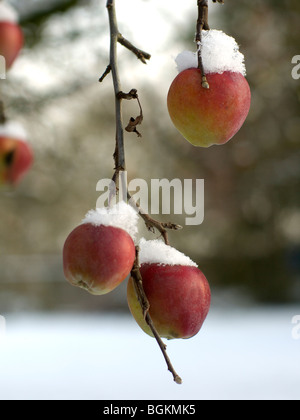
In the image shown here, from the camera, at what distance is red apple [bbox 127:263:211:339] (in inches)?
18.3

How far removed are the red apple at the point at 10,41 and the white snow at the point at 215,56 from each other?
46 centimetres

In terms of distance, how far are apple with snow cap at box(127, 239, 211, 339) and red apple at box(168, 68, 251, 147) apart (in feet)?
0.34

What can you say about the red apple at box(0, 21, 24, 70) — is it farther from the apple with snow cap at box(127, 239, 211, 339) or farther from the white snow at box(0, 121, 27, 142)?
the apple with snow cap at box(127, 239, 211, 339)

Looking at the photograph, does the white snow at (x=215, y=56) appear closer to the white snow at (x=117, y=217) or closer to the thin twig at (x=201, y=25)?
the thin twig at (x=201, y=25)

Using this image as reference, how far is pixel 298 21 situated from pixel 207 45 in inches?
95.1

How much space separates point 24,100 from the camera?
77.9 inches

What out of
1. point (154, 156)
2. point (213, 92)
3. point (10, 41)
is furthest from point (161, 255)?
point (154, 156)

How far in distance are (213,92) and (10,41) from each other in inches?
21.6

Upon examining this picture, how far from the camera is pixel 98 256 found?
0.42m

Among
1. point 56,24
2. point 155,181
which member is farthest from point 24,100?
point 155,181

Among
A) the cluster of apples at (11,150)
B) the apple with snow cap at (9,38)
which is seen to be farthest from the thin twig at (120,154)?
the cluster of apples at (11,150)

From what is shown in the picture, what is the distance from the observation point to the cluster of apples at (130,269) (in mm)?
419

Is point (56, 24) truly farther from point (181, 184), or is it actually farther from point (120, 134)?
point (120, 134)

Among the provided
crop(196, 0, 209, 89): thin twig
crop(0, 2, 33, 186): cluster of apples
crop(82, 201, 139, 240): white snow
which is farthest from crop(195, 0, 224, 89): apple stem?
crop(0, 2, 33, 186): cluster of apples
